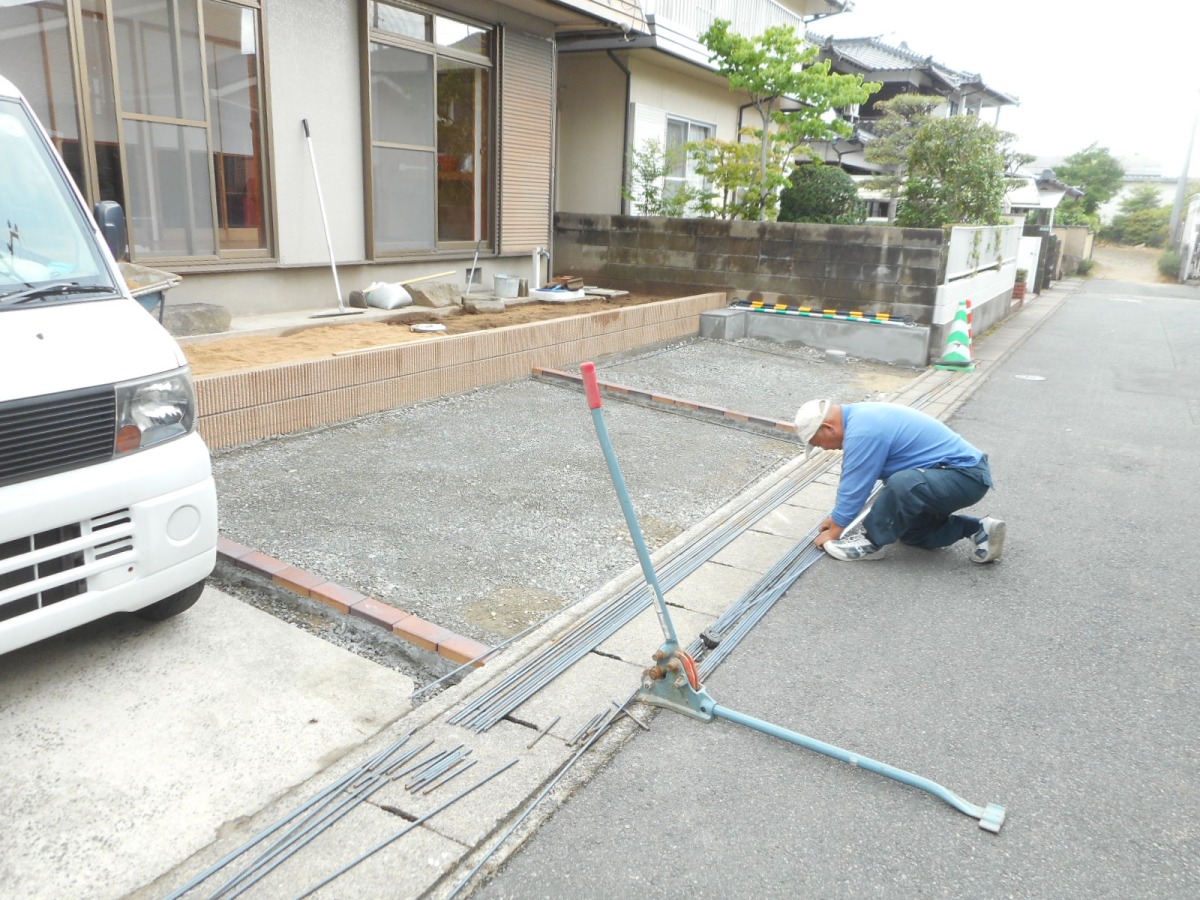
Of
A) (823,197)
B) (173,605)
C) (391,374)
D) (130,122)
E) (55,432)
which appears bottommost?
(173,605)

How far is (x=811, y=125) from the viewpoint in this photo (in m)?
12.2

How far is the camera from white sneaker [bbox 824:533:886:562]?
489 cm

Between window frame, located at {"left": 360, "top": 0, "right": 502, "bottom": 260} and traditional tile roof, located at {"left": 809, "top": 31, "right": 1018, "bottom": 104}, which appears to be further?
traditional tile roof, located at {"left": 809, "top": 31, "right": 1018, "bottom": 104}

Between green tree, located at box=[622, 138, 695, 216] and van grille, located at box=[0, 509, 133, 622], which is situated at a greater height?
green tree, located at box=[622, 138, 695, 216]

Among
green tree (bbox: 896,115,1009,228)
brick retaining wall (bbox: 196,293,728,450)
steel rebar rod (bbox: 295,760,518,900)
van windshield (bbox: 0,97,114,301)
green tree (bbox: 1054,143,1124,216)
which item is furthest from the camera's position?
green tree (bbox: 1054,143,1124,216)

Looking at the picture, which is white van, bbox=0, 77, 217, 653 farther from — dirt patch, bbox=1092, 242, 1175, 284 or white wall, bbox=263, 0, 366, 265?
dirt patch, bbox=1092, 242, 1175, 284

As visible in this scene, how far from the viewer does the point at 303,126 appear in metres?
8.51

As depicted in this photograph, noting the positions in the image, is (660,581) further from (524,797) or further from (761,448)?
(761,448)

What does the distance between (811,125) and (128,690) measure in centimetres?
1148

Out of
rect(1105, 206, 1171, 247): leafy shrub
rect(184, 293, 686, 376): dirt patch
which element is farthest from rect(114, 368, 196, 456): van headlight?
rect(1105, 206, 1171, 247): leafy shrub

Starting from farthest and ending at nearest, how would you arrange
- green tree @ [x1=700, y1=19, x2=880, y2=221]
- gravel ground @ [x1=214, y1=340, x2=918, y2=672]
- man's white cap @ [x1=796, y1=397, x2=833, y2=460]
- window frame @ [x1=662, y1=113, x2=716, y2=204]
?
1. window frame @ [x1=662, y1=113, x2=716, y2=204]
2. green tree @ [x1=700, y1=19, x2=880, y2=221]
3. man's white cap @ [x1=796, y1=397, x2=833, y2=460]
4. gravel ground @ [x1=214, y1=340, x2=918, y2=672]

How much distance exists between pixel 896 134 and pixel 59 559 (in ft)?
58.4

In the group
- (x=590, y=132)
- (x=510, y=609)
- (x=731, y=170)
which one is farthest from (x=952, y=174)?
(x=510, y=609)

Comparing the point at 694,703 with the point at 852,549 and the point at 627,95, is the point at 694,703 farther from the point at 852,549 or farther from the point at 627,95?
the point at 627,95
